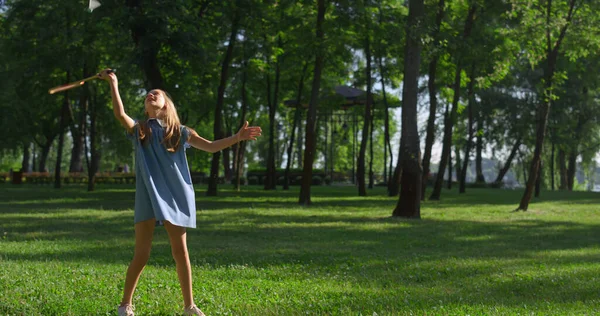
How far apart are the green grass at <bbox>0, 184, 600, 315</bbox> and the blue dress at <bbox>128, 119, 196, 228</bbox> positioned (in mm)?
1076

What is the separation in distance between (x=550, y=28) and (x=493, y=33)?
5083 mm

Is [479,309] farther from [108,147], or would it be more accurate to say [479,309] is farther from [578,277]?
[108,147]

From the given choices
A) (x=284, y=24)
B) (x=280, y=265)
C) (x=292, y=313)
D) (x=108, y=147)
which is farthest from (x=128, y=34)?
(x=108, y=147)

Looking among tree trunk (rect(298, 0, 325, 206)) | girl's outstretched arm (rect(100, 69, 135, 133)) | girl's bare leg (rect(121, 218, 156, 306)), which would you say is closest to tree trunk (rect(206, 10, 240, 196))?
tree trunk (rect(298, 0, 325, 206))

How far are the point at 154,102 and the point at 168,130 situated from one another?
29 centimetres

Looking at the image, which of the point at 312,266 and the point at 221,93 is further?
the point at 221,93

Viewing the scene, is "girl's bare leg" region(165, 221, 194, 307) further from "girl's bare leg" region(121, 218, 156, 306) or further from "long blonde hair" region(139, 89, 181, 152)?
"long blonde hair" region(139, 89, 181, 152)

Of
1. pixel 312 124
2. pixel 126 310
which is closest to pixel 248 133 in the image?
pixel 126 310

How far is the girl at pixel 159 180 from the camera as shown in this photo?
5.91 meters

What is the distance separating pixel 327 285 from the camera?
8.32 m

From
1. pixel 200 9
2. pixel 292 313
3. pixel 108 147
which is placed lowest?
pixel 292 313

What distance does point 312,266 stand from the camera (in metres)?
10.2

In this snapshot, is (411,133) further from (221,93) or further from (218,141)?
(218,141)

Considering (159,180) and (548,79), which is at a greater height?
(548,79)
